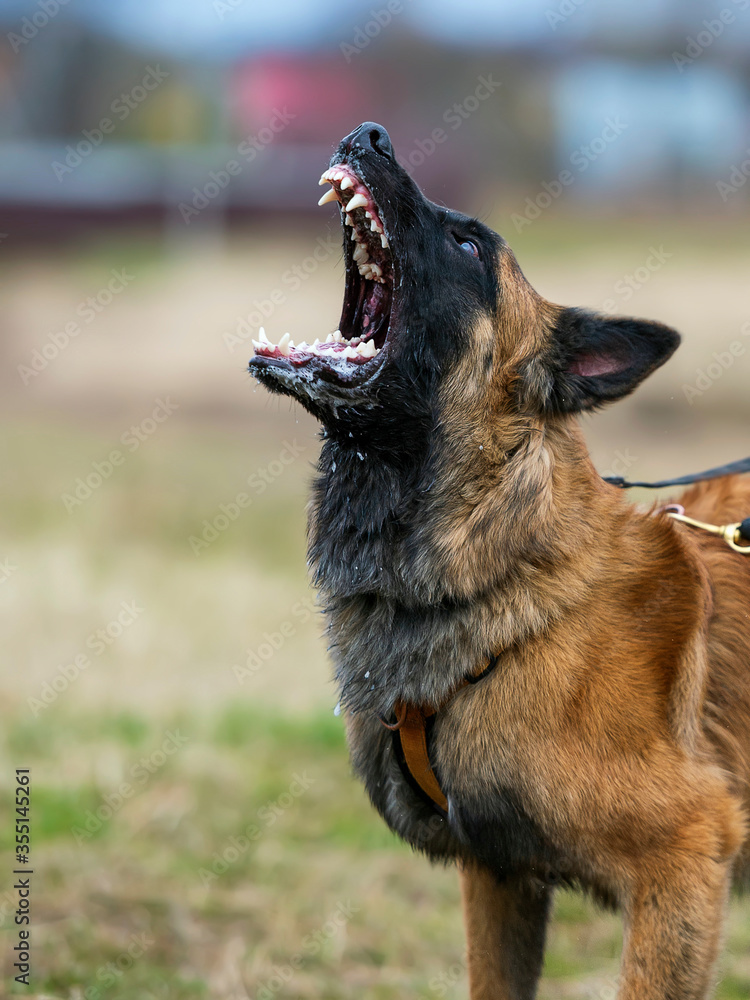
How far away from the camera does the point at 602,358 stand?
9.98 ft

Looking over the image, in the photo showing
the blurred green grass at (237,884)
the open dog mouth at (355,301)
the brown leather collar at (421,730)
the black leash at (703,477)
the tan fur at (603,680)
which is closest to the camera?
Answer: the tan fur at (603,680)

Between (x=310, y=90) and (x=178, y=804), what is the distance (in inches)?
1578

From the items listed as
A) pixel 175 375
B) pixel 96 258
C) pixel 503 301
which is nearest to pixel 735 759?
pixel 503 301

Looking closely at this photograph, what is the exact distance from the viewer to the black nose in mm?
3006

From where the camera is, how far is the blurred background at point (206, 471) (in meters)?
3.97

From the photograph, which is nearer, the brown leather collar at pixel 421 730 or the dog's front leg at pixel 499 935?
the brown leather collar at pixel 421 730

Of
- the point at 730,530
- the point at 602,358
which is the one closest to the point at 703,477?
the point at 730,530

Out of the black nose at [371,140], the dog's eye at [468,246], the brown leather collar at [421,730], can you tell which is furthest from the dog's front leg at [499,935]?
the black nose at [371,140]

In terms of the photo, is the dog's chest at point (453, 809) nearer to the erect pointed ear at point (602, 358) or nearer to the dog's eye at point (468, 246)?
the erect pointed ear at point (602, 358)

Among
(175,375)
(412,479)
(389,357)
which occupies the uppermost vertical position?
(175,375)

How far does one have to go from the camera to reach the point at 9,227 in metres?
21.5

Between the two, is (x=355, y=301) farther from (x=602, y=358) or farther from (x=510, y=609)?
(x=510, y=609)

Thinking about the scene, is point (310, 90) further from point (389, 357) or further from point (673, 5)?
point (389, 357)

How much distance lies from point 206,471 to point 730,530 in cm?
822
